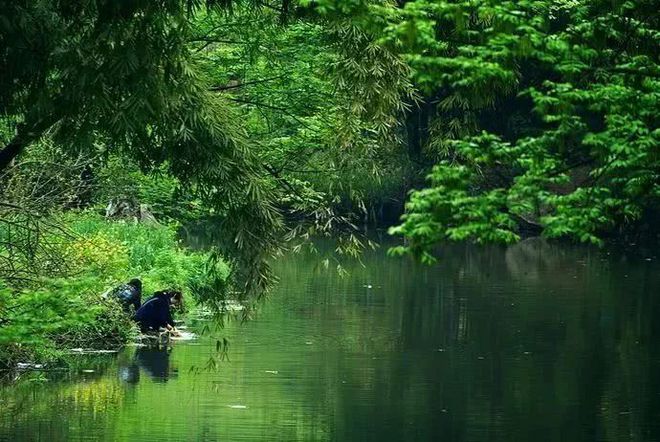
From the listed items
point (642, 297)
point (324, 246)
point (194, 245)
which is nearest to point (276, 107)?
point (642, 297)

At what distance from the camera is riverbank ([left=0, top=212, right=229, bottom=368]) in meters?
12.2

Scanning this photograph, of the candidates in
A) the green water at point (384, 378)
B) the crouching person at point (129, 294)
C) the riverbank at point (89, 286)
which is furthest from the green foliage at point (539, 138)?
the crouching person at point (129, 294)

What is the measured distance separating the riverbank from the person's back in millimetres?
282

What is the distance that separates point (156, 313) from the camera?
24875 millimetres

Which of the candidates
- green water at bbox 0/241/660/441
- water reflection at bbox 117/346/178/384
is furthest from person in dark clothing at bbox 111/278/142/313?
green water at bbox 0/241/660/441

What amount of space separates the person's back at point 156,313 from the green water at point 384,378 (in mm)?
730

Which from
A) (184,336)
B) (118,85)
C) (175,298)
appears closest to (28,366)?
(184,336)

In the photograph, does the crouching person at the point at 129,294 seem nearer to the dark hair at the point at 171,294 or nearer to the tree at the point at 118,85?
the dark hair at the point at 171,294

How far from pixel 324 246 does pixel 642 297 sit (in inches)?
699

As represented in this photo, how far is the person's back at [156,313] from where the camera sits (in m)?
24.2

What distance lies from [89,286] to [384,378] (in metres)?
9.16

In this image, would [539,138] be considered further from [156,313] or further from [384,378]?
[156,313]

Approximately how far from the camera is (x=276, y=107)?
1927 cm

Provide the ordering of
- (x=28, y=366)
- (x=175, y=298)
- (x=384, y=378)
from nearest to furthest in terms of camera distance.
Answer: (x=28, y=366) → (x=384, y=378) → (x=175, y=298)
